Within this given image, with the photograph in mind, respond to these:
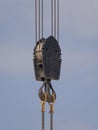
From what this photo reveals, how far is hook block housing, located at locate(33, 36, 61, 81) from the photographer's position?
6.51 meters

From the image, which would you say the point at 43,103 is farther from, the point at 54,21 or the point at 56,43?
the point at 54,21

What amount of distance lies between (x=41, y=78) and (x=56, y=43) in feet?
2.70

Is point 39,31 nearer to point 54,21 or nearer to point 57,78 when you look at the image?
point 54,21

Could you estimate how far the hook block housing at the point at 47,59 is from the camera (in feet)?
21.4

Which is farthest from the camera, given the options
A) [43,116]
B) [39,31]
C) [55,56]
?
[39,31]

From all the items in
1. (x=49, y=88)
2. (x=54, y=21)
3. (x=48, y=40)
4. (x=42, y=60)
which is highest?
(x=54, y=21)

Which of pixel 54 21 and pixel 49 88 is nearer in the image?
pixel 49 88

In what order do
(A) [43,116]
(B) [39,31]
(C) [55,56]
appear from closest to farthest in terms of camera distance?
(A) [43,116]
(C) [55,56]
(B) [39,31]

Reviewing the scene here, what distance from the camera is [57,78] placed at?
662cm

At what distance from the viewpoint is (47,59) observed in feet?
21.5

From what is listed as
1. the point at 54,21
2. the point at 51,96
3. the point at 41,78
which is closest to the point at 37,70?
the point at 41,78

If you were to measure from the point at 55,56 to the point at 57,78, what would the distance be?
47 centimetres

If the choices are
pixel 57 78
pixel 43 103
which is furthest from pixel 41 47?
pixel 43 103

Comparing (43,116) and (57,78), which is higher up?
(57,78)
